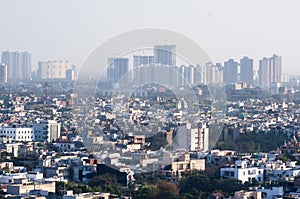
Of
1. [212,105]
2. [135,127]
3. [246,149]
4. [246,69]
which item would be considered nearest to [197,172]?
[246,149]

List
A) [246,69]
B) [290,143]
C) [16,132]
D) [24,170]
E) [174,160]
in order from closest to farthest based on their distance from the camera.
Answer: [24,170], [174,160], [290,143], [16,132], [246,69]

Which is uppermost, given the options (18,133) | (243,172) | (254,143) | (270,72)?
(270,72)

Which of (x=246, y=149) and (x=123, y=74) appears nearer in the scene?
(x=246, y=149)

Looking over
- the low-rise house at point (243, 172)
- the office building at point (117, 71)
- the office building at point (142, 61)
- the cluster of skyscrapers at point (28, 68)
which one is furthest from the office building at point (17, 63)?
the low-rise house at point (243, 172)

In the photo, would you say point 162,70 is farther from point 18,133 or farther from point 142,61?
point 18,133

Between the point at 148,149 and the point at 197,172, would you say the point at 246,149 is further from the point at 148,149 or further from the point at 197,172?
the point at 197,172

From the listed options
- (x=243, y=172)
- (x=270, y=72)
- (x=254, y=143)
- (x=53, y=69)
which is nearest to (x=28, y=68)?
(x=53, y=69)
